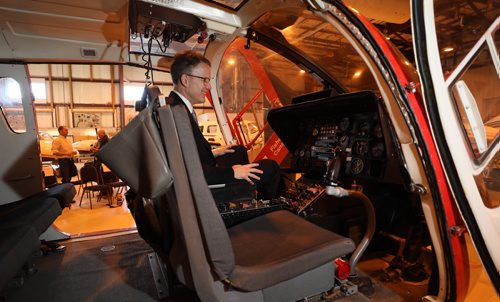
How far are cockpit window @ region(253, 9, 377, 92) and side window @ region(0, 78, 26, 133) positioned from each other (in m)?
2.23

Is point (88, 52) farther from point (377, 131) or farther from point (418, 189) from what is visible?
point (418, 189)

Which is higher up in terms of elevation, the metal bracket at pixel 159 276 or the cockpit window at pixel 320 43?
the cockpit window at pixel 320 43

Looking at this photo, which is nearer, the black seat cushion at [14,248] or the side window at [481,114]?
the side window at [481,114]

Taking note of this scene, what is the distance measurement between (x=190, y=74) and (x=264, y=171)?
0.91 metres

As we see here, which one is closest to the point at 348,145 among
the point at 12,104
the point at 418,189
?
the point at 418,189

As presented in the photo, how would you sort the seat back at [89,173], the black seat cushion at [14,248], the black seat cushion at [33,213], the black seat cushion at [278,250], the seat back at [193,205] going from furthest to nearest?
the seat back at [89,173] < the black seat cushion at [33,213] < the black seat cushion at [14,248] < the black seat cushion at [278,250] < the seat back at [193,205]

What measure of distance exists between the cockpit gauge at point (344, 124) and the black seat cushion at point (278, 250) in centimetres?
109

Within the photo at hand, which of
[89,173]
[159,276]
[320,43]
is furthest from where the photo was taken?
[320,43]

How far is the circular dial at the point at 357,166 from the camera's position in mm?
2076

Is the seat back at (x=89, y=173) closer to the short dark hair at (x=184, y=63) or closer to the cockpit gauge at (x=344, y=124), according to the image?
the short dark hair at (x=184, y=63)

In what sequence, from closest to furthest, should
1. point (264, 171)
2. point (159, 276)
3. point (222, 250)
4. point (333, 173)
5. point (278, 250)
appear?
point (222, 250) < point (278, 250) < point (333, 173) < point (159, 276) < point (264, 171)

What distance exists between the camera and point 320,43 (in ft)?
18.2

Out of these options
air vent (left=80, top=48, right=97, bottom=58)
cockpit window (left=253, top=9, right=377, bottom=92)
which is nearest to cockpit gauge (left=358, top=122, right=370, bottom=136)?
cockpit window (left=253, top=9, right=377, bottom=92)

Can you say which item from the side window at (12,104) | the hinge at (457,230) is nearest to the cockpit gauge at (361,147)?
the hinge at (457,230)
